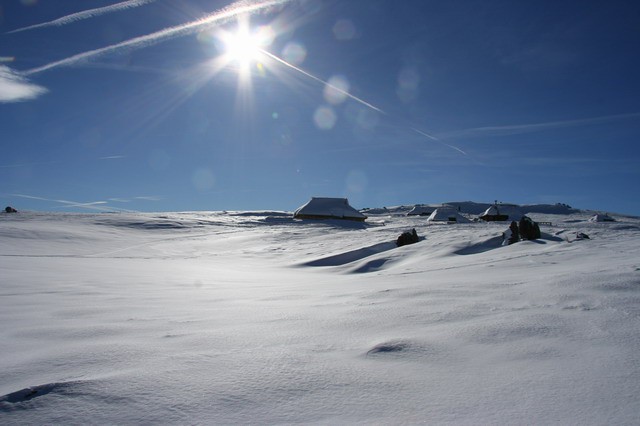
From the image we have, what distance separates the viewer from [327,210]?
34062 millimetres

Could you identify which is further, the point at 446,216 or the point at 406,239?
the point at 446,216

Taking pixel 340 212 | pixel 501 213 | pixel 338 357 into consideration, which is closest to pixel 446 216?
pixel 501 213

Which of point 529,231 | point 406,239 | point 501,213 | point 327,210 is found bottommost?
point 406,239

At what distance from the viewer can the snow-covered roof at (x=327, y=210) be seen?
3369 centimetres

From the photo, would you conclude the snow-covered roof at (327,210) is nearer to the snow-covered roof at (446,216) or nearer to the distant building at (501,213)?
the snow-covered roof at (446,216)

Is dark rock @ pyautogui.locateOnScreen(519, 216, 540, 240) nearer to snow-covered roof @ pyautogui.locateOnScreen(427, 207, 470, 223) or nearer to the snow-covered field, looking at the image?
the snow-covered field

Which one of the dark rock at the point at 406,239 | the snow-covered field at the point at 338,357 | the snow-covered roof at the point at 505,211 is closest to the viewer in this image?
the snow-covered field at the point at 338,357

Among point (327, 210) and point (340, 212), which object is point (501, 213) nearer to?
point (340, 212)

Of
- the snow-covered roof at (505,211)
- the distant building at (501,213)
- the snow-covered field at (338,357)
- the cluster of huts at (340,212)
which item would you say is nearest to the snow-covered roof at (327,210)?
the cluster of huts at (340,212)

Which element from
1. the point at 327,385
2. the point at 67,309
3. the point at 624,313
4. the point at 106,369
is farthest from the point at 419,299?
the point at 67,309

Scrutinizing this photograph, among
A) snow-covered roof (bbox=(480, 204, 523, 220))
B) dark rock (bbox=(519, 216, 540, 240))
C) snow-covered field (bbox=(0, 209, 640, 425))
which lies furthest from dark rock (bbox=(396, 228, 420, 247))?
snow-covered roof (bbox=(480, 204, 523, 220))

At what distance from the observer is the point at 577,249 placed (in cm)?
710

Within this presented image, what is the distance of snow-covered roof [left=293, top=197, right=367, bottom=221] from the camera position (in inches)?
1326

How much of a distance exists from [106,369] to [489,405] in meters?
1.54
